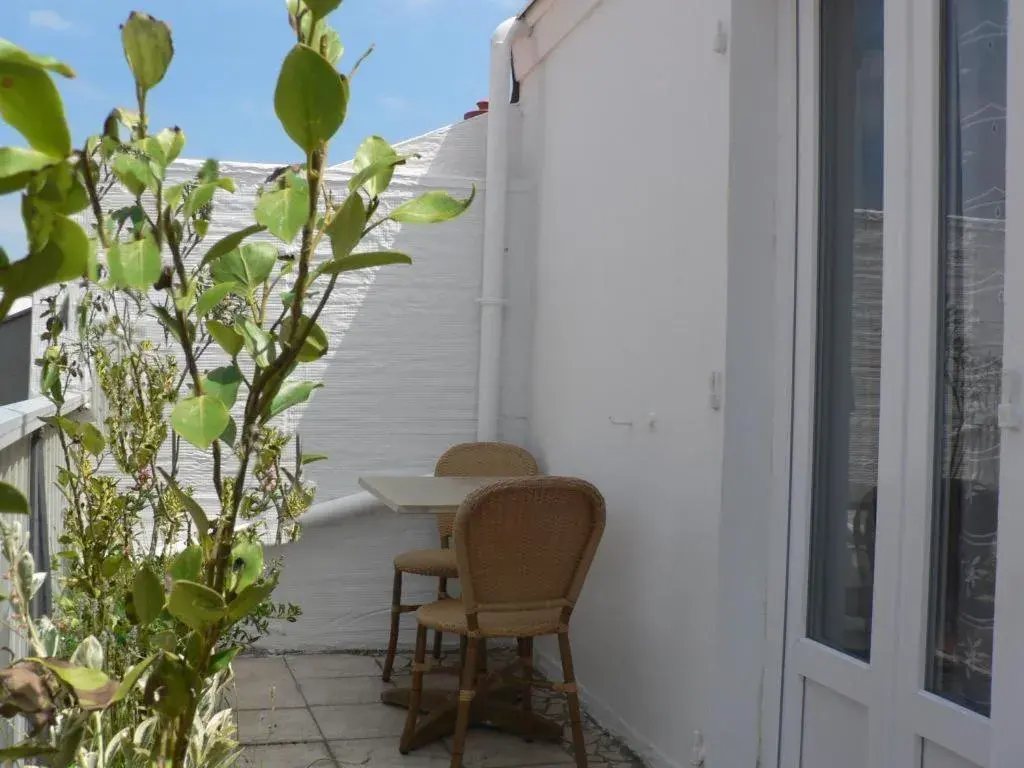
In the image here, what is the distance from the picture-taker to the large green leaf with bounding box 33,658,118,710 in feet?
2.29

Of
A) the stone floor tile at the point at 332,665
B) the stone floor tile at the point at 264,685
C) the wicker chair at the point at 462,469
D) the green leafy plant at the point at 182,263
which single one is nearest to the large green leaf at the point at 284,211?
the green leafy plant at the point at 182,263

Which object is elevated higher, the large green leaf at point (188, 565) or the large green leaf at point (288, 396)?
the large green leaf at point (288, 396)

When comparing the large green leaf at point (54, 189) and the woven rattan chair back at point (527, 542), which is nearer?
the large green leaf at point (54, 189)

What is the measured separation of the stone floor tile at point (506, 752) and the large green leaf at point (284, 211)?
2.99 meters

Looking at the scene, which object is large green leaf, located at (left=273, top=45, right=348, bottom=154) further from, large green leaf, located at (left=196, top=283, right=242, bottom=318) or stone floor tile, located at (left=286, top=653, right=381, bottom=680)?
stone floor tile, located at (left=286, top=653, right=381, bottom=680)

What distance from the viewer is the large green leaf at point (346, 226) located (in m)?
0.75

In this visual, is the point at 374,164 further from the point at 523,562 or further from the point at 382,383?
the point at 382,383

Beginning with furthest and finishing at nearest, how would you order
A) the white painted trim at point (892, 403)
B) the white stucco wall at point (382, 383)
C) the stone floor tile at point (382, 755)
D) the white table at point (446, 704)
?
the white stucco wall at point (382, 383) → the white table at point (446, 704) → the stone floor tile at point (382, 755) → the white painted trim at point (892, 403)

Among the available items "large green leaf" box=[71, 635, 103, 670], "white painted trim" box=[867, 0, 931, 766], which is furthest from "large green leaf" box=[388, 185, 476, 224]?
"white painted trim" box=[867, 0, 931, 766]

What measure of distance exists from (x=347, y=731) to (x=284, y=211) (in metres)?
3.29

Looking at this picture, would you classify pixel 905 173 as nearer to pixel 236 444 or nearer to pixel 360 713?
pixel 236 444

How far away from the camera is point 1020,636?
196 centimetres

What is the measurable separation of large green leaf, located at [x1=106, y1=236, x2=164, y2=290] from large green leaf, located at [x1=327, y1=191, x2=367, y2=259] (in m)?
0.14

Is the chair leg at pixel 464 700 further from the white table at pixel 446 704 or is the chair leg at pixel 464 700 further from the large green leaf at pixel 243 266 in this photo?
the large green leaf at pixel 243 266
